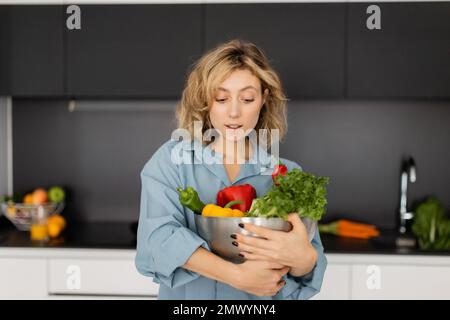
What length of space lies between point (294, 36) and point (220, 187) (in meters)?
1.30

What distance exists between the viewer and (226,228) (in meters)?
1.11

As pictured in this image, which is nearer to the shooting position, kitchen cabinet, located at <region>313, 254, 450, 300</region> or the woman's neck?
the woman's neck

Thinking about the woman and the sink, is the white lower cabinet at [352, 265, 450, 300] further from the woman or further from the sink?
the woman

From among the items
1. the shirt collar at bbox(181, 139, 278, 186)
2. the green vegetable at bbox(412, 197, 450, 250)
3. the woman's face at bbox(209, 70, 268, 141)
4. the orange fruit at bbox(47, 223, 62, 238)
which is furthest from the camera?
the orange fruit at bbox(47, 223, 62, 238)

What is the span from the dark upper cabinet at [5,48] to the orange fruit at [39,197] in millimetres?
489

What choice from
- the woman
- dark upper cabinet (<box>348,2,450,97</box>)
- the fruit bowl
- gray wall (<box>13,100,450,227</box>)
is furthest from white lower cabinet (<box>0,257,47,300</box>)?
dark upper cabinet (<box>348,2,450,97</box>)

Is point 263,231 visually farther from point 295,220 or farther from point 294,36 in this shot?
point 294,36

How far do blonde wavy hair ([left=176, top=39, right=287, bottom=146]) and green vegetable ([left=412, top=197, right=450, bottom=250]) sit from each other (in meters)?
1.24

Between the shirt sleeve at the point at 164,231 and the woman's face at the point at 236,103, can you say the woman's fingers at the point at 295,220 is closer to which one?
the shirt sleeve at the point at 164,231

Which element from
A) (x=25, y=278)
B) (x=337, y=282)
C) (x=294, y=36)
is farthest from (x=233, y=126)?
(x=25, y=278)

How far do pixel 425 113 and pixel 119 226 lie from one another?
159cm

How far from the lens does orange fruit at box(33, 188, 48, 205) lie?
8.82 feet

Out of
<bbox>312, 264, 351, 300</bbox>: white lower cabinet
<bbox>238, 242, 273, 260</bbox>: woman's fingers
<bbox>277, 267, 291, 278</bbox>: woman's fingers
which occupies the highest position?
<bbox>238, 242, 273, 260</bbox>: woman's fingers

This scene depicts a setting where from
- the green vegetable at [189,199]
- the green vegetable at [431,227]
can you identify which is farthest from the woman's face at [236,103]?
the green vegetable at [431,227]
